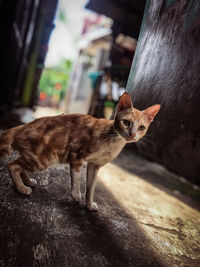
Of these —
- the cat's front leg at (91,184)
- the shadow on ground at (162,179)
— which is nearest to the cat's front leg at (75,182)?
the cat's front leg at (91,184)

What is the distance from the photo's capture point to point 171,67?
1.64m

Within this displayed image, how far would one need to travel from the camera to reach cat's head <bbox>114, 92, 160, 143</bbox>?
1.72 metres

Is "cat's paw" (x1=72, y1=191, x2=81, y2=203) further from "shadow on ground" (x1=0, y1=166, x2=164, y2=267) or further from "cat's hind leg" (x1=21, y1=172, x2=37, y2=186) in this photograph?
"cat's hind leg" (x1=21, y1=172, x2=37, y2=186)

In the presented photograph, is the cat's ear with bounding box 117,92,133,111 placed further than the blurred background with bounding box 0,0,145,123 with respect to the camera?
No

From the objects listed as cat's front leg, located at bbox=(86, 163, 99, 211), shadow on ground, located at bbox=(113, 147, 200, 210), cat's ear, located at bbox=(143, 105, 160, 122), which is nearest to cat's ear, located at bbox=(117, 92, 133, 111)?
cat's ear, located at bbox=(143, 105, 160, 122)

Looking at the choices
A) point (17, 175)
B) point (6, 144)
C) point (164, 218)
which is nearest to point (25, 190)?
point (17, 175)

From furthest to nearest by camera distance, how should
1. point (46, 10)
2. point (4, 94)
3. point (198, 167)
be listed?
1. point (46, 10)
2. point (4, 94)
3. point (198, 167)

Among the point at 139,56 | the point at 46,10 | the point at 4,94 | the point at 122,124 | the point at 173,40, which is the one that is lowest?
the point at 4,94

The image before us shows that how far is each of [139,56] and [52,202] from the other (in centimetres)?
165

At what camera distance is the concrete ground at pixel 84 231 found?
49.9 inches

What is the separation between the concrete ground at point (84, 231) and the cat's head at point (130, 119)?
33.7 inches

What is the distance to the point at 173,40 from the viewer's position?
161 centimetres

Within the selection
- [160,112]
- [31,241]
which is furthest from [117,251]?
[160,112]

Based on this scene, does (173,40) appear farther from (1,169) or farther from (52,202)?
(1,169)
